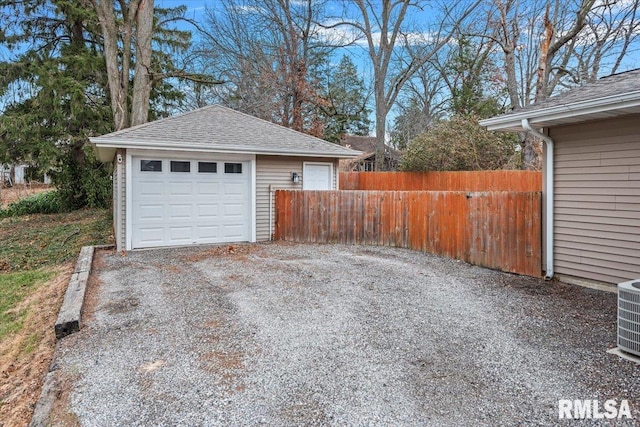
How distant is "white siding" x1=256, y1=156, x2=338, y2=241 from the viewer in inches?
387

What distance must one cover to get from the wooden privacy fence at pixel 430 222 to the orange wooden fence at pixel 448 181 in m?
6.31

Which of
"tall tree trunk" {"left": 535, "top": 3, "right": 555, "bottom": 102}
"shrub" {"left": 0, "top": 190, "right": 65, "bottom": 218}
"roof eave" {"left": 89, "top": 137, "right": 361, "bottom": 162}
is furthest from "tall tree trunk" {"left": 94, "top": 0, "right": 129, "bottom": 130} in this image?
"tall tree trunk" {"left": 535, "top": 3, "right": 555, "bottom": 102}

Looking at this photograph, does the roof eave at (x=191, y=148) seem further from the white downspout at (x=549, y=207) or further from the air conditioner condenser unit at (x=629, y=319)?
the air conditioner condenser unit at (x=629, y=319)

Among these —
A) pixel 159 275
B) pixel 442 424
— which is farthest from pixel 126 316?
pixel 442 424

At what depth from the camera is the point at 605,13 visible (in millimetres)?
14016

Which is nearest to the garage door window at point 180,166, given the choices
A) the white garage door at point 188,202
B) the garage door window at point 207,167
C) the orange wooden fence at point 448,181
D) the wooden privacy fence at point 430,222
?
the white garage door at point 188,202

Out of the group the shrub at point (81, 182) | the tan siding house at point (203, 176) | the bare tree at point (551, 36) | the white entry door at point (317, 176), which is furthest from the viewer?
the shrub at point (81, 182)

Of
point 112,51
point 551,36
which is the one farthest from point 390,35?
point 112,51

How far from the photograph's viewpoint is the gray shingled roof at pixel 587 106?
15.4ft

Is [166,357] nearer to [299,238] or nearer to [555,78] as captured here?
[299,238]

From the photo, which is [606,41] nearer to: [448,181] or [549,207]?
[448,181]

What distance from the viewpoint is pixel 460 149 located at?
611 inches

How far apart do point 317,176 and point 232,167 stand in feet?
7.53

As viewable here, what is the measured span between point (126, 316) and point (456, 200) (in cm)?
577
